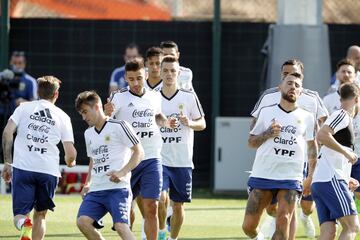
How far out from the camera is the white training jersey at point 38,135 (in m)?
11.8

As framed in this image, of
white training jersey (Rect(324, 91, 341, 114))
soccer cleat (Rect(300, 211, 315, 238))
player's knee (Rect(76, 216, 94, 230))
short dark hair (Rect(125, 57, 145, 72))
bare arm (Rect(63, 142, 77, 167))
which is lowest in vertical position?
soccer cleat (Rect(300, 211, 315, 238))

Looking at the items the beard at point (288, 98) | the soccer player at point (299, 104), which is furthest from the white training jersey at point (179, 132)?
the beard at point (288, 98)

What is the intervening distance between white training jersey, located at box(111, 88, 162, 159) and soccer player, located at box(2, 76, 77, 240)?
30.8 inches

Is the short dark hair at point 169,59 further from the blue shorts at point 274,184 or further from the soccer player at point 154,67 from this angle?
the blue shorts at point 274,184

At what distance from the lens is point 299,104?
1273 centimetres

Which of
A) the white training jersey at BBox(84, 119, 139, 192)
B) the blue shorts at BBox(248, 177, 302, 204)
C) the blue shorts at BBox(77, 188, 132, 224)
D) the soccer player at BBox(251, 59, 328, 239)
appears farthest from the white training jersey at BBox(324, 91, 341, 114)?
the blue shorts at BBox(77, 188, 132, 224)

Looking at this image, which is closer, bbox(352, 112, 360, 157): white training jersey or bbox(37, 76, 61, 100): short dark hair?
bbox(37, 76, 61, 100): short dark hair

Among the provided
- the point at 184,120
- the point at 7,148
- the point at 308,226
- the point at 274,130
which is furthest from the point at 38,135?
the point at 308,226

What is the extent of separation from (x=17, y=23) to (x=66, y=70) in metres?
1.18

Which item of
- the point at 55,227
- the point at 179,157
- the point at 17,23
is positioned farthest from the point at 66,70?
the point at 179,157

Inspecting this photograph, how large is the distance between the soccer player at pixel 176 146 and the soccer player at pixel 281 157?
1.62 m

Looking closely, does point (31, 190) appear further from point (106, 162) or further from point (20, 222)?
point (106, 162)

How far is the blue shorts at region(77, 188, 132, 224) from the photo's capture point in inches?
426

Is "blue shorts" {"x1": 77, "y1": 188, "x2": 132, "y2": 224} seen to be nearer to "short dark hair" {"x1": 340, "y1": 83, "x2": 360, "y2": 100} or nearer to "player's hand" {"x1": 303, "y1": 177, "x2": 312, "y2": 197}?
"player's hand" {"x1": 303, "y1": 177, "x2": 312, "y2": 197}
